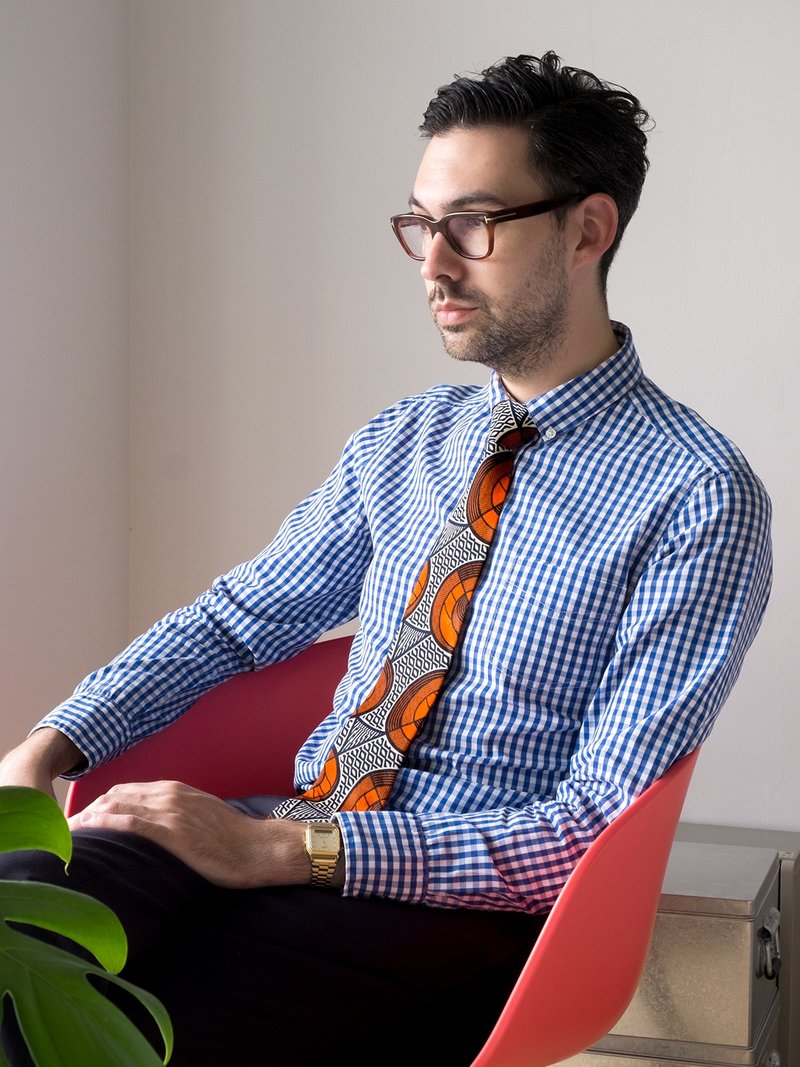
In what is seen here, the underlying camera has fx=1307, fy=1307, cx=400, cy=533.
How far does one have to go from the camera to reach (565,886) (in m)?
1.24

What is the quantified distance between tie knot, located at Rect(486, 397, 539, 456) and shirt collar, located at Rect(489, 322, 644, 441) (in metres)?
0.01

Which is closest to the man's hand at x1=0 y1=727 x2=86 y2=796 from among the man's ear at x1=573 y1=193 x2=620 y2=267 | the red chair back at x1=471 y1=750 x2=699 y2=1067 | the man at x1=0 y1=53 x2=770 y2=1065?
the man at x1=0 y1=53 x2=770 y2=1065

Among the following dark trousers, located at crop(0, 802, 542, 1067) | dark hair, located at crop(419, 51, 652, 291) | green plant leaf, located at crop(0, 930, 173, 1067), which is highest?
dark hair, located at crop(419, 51, 652, 291)

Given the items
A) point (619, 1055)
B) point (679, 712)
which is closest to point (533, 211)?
point (679, 712)

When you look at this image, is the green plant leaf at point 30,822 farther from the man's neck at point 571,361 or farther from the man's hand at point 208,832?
the man's neck at point 571,361

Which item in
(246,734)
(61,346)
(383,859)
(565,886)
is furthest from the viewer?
(61,346)

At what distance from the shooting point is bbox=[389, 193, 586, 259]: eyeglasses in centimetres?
159

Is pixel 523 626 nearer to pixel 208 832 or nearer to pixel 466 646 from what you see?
pixel 466 646

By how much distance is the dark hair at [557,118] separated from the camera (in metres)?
1.62

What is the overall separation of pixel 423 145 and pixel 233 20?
1.54 feet

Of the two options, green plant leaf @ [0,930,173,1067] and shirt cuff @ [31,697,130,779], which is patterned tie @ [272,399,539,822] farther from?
green plant leaf @ [0,930,173,1067]

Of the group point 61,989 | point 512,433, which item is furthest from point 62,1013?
point 512,433

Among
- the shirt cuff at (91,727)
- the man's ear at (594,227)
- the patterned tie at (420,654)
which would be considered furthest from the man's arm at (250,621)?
the man's ear at (594,227)

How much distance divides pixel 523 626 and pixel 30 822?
1.02 m
